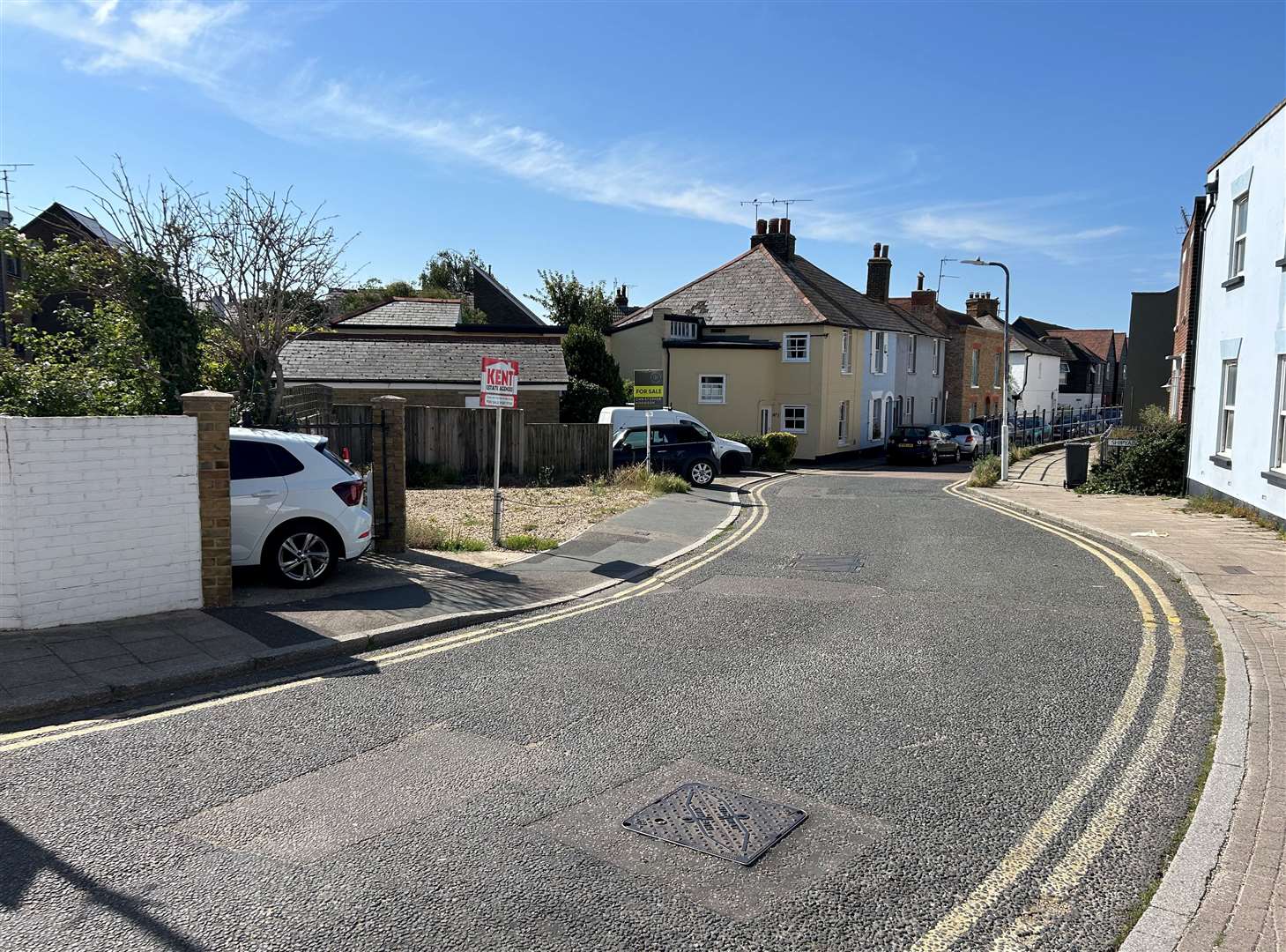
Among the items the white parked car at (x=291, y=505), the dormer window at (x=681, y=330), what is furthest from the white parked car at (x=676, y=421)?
the white parked car at (x=291, y=505)

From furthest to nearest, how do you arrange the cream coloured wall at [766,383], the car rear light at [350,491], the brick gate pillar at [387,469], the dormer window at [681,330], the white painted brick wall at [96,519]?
the dormer window at [681,330]
the cream coloured wall at [766,383]
the brick gate pillar at [387,469]
the car rear light at [350,491]
the white painted brick wall at [96,519]

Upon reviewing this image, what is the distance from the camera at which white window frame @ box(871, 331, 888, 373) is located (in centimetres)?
4288

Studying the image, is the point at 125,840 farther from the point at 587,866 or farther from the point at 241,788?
the point at 587,866

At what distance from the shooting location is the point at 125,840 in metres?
4.67

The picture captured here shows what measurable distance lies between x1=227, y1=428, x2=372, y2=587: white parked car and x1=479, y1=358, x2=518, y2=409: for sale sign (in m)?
3.33

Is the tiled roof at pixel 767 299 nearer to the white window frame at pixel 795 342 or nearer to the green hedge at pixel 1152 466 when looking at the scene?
the white window frame at pixel 795 342

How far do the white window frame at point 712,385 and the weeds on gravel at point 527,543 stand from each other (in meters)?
25.4

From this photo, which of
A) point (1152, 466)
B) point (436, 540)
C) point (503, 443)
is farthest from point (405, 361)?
point (1152, 466)

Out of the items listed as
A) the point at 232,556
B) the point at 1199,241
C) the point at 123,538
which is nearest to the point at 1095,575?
the point at 232,556

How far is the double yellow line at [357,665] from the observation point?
6.10 metres

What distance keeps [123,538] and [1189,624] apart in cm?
1015

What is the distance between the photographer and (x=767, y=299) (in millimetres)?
40438

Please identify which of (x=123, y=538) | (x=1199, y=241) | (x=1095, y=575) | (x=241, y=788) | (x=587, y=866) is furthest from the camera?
(x=1199, y=241)

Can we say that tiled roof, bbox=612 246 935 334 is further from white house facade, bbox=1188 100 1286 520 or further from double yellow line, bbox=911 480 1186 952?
double yellow line, bbox=911 480 1186 952
